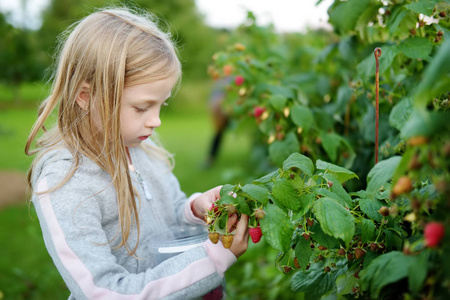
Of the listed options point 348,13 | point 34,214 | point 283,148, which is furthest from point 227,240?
point 34,214

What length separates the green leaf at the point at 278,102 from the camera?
6.47 feet

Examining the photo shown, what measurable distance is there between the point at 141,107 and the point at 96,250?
0.47 m

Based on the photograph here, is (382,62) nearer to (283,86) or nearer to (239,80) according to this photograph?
(283,86)

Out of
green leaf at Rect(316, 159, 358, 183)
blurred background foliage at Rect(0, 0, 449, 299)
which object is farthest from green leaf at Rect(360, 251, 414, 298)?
blurred background foliage at Rect(0, 0, 449, 299)

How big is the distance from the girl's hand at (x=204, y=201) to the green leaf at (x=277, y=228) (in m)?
0.48

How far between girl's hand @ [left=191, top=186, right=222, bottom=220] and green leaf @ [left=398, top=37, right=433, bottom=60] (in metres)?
0.78

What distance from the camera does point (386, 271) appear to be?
83 cm

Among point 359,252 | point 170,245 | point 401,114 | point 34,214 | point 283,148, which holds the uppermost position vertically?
point 401,114

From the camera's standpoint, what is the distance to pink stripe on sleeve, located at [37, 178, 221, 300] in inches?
46.5

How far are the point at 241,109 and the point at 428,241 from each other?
74.7 inches

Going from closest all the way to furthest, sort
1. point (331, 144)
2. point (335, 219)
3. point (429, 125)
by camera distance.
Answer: point (429, 125) < point (335, 219) < point (331, 144)

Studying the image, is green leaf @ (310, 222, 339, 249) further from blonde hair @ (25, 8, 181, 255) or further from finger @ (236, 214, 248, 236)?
blonde hair @ (25, 8, 181, 255)

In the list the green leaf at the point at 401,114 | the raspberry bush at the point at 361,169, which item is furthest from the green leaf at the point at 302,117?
the green leaf at the point at 401,114

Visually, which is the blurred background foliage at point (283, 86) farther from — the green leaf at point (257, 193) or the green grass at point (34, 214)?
the green leaf at point (257, 193)
